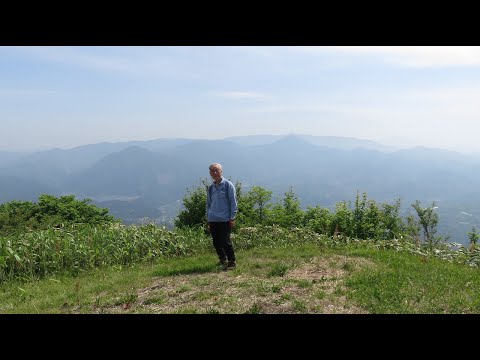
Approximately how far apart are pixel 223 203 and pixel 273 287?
9.59ft

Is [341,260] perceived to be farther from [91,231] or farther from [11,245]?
[11,245]

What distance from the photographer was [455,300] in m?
6.64

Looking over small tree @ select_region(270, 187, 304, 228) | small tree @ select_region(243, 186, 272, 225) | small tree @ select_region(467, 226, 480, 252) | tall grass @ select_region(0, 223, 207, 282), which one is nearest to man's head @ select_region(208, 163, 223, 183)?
tall grass @ select_region(0, 223, 207, 282)

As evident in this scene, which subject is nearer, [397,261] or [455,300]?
[455,300]

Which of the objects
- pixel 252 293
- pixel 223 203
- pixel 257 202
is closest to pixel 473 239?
pixel 257 202

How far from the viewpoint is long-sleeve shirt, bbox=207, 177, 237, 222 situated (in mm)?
9805

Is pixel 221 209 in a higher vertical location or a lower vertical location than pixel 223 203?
lower

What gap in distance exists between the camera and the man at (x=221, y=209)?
9.78 metres

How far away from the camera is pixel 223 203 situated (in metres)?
9.88

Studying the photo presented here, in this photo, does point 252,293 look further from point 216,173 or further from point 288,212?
point 288,212

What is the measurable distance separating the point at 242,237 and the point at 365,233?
5.30 m
